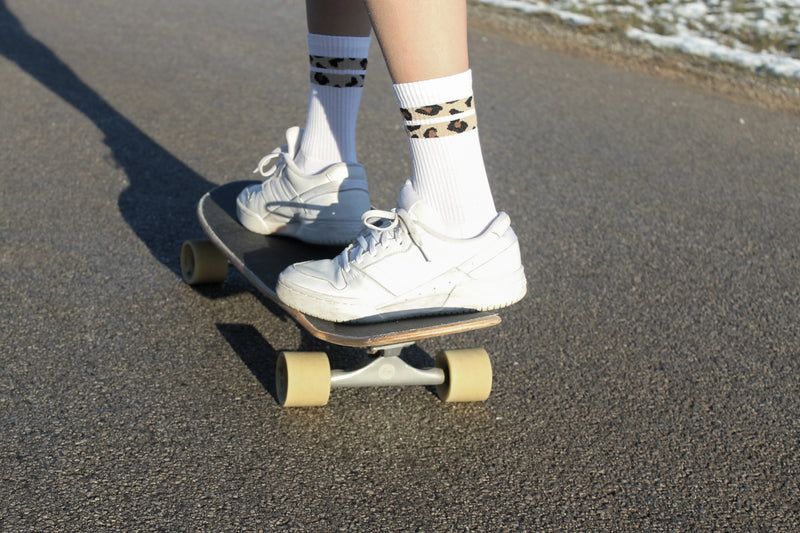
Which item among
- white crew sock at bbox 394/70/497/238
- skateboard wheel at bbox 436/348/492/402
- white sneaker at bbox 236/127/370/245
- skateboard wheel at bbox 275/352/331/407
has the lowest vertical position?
skateboard wheel at bbox 436/348/492/402

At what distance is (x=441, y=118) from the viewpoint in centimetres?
201

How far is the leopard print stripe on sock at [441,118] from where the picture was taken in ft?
6.57

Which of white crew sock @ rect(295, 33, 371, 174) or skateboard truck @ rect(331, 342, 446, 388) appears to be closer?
skateboard truck @ rect(331, 342, 446, 388)

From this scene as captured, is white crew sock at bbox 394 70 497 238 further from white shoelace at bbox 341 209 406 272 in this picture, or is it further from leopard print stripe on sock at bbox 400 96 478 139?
white shoelace at bbox 341 209 406 272

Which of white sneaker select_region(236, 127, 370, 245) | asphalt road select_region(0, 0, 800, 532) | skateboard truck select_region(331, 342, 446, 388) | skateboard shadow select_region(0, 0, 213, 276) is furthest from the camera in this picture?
skateboard shadow select_region(0, 0, 213, 276)

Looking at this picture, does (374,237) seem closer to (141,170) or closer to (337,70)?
(337,70)

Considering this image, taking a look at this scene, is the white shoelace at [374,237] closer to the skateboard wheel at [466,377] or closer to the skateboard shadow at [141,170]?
the skateboard wheel at [466,377]

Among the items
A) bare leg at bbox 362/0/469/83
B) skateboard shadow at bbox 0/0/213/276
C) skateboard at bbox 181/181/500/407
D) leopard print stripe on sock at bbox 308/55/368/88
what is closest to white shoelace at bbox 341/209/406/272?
skateboard at bbox 181/181/500/407

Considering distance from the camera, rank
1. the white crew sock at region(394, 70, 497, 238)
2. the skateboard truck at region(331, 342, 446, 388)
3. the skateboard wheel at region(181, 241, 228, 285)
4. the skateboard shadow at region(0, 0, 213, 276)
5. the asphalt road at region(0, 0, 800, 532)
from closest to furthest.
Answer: the asphalt road at region(0, 0, 800, 532)
the white crew sock at region(394, 70, 497, 238)
the skateboard truck at region(331, 342, 446, 388)
the skateboard wheel at region(181, 241, 228, 285)
the skateboard shadow at region(0, 0, 213, 276)

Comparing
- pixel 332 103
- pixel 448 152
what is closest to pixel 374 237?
pixel 448 152

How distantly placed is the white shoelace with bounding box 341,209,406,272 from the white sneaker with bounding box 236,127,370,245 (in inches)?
13.6

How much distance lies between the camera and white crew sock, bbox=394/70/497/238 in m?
1.99

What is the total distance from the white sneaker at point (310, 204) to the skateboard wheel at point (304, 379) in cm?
51

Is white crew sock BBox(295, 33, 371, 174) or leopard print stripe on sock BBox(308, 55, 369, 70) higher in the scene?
leopard print stripe on sock BBox(308, 55, 369, 70)
